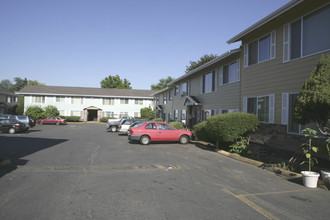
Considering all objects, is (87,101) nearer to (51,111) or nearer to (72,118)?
(72,118)

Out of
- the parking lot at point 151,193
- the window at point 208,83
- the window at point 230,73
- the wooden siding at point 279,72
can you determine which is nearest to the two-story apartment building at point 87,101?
the window at point 208,83

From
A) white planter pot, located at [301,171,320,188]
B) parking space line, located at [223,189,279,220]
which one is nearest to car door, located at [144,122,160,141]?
parking space line, located at [223,189,279,220]

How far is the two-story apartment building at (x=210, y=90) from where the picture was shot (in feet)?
49.9

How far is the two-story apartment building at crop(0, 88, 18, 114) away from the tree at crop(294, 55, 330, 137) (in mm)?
52784

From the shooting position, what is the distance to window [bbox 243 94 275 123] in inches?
446

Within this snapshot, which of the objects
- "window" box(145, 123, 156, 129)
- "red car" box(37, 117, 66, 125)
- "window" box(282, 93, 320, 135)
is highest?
"window" box(282, 93, 320, 135)

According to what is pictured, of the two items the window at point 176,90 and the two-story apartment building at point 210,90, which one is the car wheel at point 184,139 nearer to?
the two-story apartment building at point 210,90

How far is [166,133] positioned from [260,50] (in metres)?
7.50

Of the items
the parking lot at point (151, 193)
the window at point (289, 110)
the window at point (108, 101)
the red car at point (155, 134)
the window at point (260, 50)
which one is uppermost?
the window at point (260, 50)

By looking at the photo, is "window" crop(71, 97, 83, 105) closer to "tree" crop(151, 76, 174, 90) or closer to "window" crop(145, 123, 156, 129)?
"window" crop(145, 123, 156, 129)

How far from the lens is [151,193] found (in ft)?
17.8

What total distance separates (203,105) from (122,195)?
15748mm

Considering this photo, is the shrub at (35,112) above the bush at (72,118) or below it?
above

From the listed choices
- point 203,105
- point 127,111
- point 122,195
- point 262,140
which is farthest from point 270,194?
point 127,111
